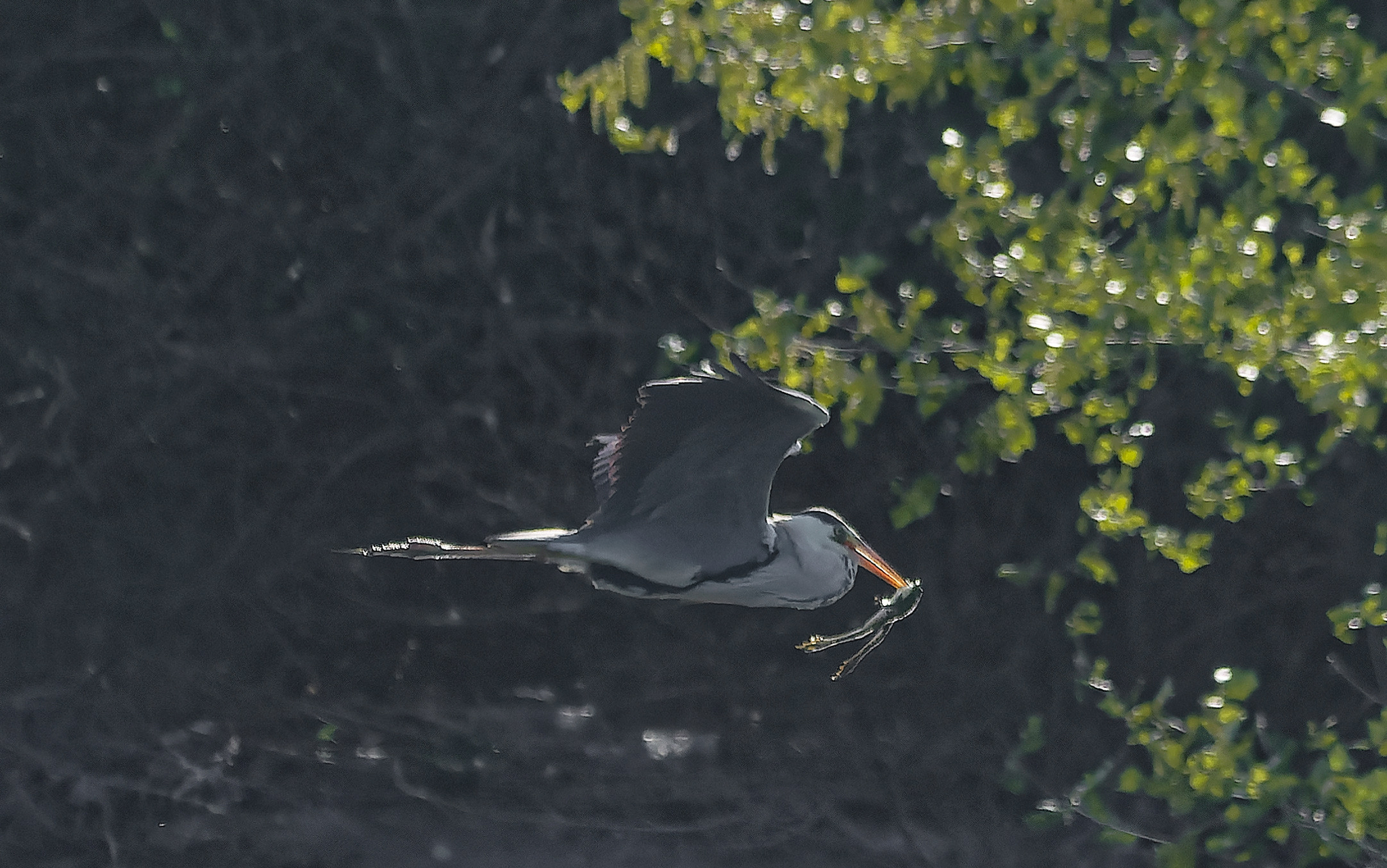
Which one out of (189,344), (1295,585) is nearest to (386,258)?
(189,344)

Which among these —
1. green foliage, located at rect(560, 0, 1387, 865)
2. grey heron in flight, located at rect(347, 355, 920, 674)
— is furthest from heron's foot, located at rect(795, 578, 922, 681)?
green foliage, located at rect(560, 0, 1387, 865)

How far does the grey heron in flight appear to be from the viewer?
2.25m

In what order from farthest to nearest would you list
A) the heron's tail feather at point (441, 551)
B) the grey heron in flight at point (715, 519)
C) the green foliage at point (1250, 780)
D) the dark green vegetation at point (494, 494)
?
the dark green vegetation at point (494, 494) → the green foliage at point (1250, 780) → the grey heron in flight at point (715, 519) → the heron's tail feather at point (441, 551)

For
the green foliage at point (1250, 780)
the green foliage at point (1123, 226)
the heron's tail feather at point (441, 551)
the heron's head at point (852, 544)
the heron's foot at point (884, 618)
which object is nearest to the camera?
the heron's tail feather at point (441, 551)

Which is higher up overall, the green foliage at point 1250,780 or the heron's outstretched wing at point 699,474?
the heron's outstretched wing at point 699,474

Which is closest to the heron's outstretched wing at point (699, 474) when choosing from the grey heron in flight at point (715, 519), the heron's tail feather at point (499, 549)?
the grey heron in flight at point (715, 519)

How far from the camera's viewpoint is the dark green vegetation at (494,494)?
18.7 feet

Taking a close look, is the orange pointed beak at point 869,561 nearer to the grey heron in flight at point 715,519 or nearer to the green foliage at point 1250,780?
the grey heron in flight at point 715,519

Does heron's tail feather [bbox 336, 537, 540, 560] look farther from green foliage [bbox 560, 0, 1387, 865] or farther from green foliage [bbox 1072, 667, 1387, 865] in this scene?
green foliage [bbox 1072, 667, 1387, 865]

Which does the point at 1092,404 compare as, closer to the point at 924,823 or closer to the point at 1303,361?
the point at 1303,361

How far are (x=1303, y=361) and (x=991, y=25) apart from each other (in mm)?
975

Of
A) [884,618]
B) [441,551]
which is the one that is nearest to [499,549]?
[441,551]

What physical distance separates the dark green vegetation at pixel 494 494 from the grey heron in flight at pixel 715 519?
2.98m

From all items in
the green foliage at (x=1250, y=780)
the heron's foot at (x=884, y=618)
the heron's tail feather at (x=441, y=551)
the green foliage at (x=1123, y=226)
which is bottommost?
the green foliage at (x=1250, y=780)
